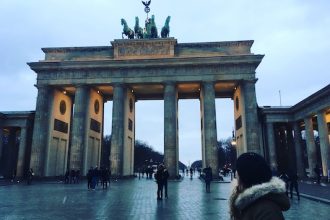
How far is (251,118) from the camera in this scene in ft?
139

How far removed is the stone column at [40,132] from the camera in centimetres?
4309

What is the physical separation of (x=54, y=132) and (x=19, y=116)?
5.90 m

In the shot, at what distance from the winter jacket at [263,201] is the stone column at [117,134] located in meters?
40.8

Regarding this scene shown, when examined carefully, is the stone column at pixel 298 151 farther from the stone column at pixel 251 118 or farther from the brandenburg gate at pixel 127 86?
the stone column at pixel 251 118

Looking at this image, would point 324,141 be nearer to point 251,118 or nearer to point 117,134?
point 251,118

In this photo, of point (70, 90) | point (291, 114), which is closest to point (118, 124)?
point (70, 90)

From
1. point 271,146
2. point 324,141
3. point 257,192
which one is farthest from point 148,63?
point 257,192

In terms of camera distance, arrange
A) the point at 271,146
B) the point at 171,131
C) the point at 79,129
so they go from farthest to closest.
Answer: the point at 79,129
the point at 271,146
the point at 171,131

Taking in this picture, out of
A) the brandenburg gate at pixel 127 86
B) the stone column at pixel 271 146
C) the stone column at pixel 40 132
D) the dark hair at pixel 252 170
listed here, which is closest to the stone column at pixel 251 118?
the brandenburg gate at pixel 127 86

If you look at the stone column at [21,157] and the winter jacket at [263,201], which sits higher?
the stone column at [21,157]

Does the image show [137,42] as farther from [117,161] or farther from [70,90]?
[117,161]

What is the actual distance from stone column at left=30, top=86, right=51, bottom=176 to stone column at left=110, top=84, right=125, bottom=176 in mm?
10149

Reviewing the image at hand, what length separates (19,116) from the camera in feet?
152

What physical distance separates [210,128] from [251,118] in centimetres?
592
